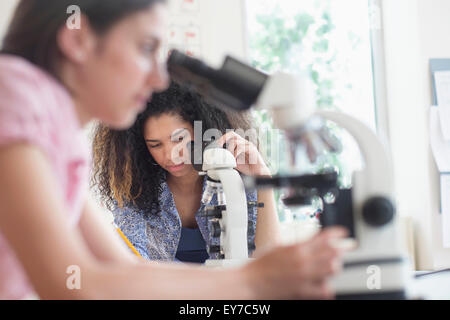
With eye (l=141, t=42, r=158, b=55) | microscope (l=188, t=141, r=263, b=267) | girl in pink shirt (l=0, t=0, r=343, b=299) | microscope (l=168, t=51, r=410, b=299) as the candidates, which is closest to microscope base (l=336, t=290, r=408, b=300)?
microscope (l=168, t=51, r=410, b=299)

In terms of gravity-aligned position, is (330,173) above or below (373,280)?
above

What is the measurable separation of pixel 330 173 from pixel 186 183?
113cm

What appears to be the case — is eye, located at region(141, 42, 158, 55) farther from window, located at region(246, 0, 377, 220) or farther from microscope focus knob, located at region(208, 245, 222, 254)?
window, located at region(246, 0, 377, 220)

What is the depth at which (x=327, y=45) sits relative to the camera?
2.77 meters

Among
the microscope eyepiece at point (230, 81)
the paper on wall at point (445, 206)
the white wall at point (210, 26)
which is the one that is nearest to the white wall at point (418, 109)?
the paper on wall at point (445, 206)

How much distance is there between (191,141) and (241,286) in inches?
44.0

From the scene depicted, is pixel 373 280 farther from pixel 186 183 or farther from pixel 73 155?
pixel 186 183

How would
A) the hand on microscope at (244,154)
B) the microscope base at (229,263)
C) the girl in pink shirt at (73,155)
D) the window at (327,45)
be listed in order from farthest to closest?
the window at (327,45) < the hand on microscope at (244,154) < the microscope base at (229,263) < the girl in pink shirt at (73,155)

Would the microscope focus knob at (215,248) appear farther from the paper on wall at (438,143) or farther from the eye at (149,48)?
the paper on wall at (438,143)

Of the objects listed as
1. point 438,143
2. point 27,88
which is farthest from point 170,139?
point 438,143

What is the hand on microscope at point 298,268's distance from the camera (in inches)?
19.7

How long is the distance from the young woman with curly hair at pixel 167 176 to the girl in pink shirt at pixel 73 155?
89 centimetres

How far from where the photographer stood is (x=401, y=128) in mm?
2611
